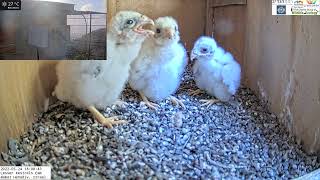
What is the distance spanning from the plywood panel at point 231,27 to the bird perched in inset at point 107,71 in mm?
159

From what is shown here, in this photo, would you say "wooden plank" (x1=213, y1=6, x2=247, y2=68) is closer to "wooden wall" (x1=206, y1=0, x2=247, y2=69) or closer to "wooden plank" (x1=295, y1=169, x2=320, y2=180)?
"wooden wall" (x1=206, y1=0, x2=247, y2=69)

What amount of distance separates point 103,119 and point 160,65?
18cm

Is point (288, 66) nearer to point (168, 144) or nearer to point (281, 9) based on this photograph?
point (281, 9)

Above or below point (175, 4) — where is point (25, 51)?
below

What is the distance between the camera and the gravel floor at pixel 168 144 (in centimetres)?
83

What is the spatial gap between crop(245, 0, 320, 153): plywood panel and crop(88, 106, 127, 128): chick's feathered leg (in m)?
0.34

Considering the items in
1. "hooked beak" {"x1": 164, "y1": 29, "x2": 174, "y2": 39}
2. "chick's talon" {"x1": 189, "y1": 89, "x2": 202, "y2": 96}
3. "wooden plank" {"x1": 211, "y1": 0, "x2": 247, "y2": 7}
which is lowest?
"chick's talon" {"x1": 189, "y1": 89, "x2": 202, "y2": 96}

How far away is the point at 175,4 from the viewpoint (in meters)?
0.89

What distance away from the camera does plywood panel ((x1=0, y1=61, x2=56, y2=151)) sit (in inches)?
33.5

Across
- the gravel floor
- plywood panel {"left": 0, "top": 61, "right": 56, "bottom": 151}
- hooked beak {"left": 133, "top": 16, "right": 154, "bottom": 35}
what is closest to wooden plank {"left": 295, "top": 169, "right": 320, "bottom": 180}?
the gravel floor

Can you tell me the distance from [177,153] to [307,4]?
0.42m

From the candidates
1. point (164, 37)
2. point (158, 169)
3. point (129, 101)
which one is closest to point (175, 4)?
point (164, 37)

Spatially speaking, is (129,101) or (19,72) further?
(129,101)

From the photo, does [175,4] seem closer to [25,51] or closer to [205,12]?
[205,12]
